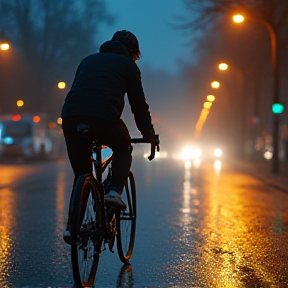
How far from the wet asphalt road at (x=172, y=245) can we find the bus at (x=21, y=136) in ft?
90.8

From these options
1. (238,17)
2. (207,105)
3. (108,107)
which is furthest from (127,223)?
(207,105)

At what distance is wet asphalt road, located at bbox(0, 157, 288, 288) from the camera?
5965mm

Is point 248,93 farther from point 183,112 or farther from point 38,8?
point 183,112

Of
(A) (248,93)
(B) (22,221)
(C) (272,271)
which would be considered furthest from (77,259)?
(A) (248,93)

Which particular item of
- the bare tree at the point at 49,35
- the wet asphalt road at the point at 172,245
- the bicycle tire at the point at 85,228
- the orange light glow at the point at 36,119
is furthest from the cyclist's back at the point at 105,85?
the bare tree at the point at 49,35

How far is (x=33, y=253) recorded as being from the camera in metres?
7.28

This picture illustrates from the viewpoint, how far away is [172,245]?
311 inches

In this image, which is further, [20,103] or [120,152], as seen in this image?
[20,103]

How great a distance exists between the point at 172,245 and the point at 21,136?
35473mm

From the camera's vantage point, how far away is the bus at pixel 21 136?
41.9 m

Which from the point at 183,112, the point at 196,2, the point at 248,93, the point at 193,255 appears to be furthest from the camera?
the point at 183,112

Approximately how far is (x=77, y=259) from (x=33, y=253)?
2382 millimetres

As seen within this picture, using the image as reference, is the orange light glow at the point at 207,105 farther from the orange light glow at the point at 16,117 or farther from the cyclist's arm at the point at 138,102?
the cyclist's arm at the point at 138,102

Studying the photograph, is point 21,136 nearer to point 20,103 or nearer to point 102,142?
point 20,103
